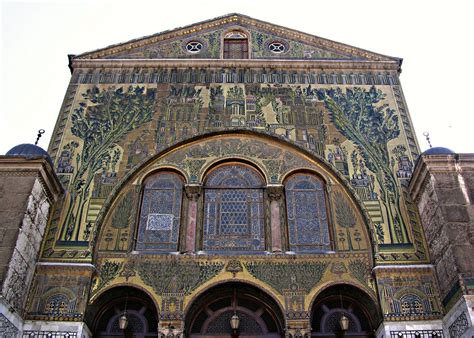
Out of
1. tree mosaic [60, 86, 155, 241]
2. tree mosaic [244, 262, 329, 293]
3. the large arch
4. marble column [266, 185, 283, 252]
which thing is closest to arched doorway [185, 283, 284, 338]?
tree mosaic [244, 262, 329, 293]

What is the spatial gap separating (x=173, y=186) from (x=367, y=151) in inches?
166

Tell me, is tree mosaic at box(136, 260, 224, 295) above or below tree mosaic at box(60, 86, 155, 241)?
below

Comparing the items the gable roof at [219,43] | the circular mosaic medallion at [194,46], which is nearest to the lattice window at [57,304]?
the gable roof at [219,43]

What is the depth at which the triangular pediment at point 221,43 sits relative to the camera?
14.1 meters

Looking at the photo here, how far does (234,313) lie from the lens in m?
10.3

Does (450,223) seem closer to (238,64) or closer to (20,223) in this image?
(238,64)

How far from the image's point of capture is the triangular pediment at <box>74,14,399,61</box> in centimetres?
1411

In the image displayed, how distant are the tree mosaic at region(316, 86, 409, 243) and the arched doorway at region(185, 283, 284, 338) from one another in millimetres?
2865

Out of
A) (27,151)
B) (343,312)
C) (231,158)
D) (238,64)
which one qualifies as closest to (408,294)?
(343,312)

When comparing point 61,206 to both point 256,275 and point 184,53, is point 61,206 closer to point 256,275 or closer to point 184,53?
point 256,275

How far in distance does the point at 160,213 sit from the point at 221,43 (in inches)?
208

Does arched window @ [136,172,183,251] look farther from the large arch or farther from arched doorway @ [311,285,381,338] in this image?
arched doorway @ [311,285,381,338]

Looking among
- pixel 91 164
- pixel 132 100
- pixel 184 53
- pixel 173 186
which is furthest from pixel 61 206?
pixel 184 53

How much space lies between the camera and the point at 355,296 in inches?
411
